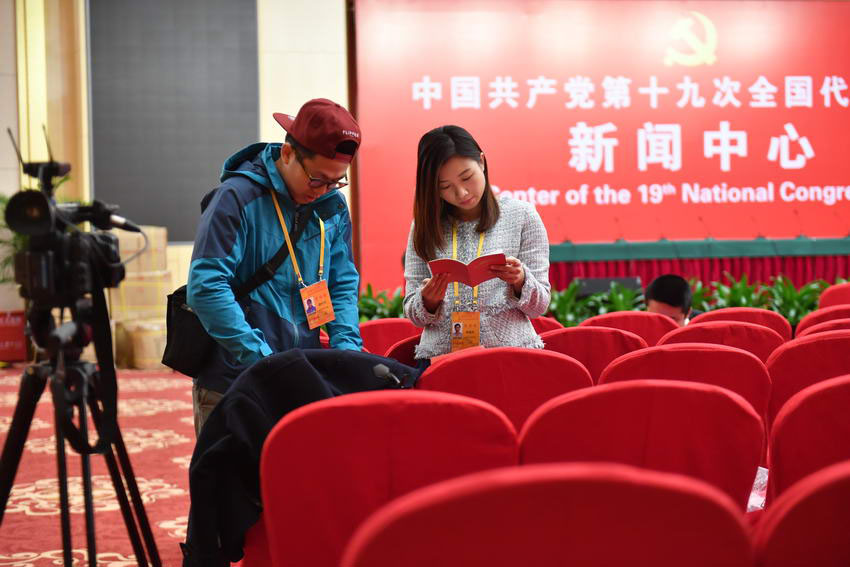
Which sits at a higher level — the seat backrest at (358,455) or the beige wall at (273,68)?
the beige wall at (273,68)

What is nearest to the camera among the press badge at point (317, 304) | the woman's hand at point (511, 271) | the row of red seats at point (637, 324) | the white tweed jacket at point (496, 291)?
the press badge at point (317, 304)

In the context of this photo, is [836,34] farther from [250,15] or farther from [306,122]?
[306,122]

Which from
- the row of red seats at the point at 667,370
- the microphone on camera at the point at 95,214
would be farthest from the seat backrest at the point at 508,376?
the microphone on camera at the point at 95,214

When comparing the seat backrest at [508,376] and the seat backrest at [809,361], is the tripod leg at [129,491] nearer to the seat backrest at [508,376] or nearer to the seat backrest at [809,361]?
the seat backrest at [508,376]

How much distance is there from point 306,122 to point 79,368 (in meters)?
0.79

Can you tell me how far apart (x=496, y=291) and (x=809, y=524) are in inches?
57.1

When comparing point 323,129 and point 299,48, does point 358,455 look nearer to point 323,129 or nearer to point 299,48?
point 323,129

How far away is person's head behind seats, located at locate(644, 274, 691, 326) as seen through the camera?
4.24 metres

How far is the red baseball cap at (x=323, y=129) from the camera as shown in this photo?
2057mm

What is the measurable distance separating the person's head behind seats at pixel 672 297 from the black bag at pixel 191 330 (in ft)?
8.53

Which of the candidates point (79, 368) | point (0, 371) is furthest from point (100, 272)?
point (0, 371)

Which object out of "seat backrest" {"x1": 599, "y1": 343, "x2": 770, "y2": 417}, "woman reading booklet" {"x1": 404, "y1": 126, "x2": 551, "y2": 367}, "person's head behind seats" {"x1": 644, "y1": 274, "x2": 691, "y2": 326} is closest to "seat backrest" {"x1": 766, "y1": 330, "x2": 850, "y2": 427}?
"seat backrest" {"x1": 599, "y1": 343, "x2": 770, "y2": 417}

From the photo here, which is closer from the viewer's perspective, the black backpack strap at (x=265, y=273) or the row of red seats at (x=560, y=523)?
the row of red seats at (x=560, y=523)

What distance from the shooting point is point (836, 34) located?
9055mm
